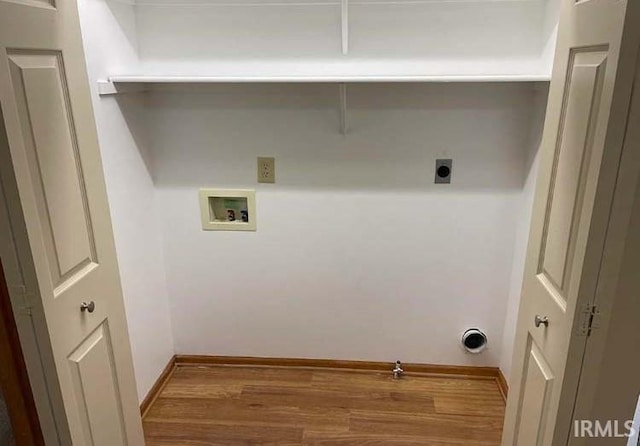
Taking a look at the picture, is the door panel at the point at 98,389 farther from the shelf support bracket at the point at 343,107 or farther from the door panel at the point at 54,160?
the shelf support bracket at the point at 343,107

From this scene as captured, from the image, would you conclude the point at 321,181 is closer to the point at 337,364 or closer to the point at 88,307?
the point at 337,364

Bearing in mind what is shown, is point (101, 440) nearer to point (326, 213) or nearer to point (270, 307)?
point (270, 307)

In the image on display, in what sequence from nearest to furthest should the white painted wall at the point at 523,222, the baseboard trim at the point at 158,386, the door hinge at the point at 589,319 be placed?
the door hinge at the point at 589,319, the white painted wall at the point at 523,222, the baseboard trim at the point at 158,386

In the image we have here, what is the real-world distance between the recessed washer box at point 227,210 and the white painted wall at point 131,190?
0.81 feet

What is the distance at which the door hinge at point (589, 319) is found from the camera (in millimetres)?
1076

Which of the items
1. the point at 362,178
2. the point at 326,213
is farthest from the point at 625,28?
the point at 326,213

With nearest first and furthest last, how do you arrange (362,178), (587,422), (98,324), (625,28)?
(625,28) < (587,422) < (98,324) < (362,178)

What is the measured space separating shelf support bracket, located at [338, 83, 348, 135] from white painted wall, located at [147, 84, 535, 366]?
38 mm

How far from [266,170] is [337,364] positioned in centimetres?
108

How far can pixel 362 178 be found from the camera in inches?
85.2

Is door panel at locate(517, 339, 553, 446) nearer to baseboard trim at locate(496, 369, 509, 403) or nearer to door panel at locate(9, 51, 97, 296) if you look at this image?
baseboard trim at locate(496, 369, 509, 403)

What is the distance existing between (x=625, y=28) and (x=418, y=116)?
1.17 meters

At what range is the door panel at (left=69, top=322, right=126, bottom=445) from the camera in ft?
4.32

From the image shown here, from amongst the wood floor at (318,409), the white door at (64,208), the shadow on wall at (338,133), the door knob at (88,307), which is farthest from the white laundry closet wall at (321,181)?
the door knob at (88,307)
